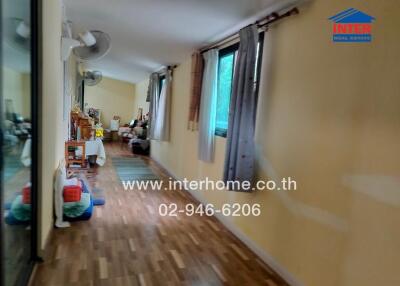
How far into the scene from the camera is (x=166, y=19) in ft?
9.70

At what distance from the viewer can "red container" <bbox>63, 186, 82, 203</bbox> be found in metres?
2.91

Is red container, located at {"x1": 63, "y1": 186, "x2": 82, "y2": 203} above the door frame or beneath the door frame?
beneath

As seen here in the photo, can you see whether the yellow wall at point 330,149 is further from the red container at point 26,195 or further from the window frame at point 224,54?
the red container at point 26,195

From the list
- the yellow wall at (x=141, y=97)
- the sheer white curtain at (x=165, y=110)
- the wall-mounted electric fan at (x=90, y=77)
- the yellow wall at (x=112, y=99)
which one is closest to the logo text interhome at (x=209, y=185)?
the sheer white curtain at (x=165, y=110)

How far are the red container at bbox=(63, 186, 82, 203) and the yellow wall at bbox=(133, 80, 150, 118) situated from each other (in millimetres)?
5468

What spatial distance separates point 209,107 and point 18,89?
7.03 feet

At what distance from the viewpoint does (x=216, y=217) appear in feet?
11.2

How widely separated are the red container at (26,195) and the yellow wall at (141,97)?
638cm

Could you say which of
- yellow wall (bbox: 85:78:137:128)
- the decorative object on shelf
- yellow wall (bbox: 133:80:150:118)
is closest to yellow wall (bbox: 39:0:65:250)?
the decorative object on shelf

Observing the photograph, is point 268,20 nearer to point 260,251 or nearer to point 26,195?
point 260,251

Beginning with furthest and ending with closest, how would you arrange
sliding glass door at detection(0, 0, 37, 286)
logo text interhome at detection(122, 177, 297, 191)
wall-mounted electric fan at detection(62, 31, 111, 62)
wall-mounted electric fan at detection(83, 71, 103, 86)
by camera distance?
1. wall-mounted electric fan at detection(83, 71, 103, 86)
2. wall-mounted electric fan at detection(62, 31, 111, 62)
3. logo text interhome at detection(122, 177, 297, 191)
4. sliding glass door at detection(0, 0, 37, 286)

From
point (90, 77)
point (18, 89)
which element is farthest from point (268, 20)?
point (90, 77)

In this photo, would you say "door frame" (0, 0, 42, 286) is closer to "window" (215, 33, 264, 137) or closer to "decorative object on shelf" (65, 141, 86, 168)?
"window" (215, 33, 264, 137)

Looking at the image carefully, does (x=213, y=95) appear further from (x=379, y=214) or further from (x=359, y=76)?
(x=379, y=214)
